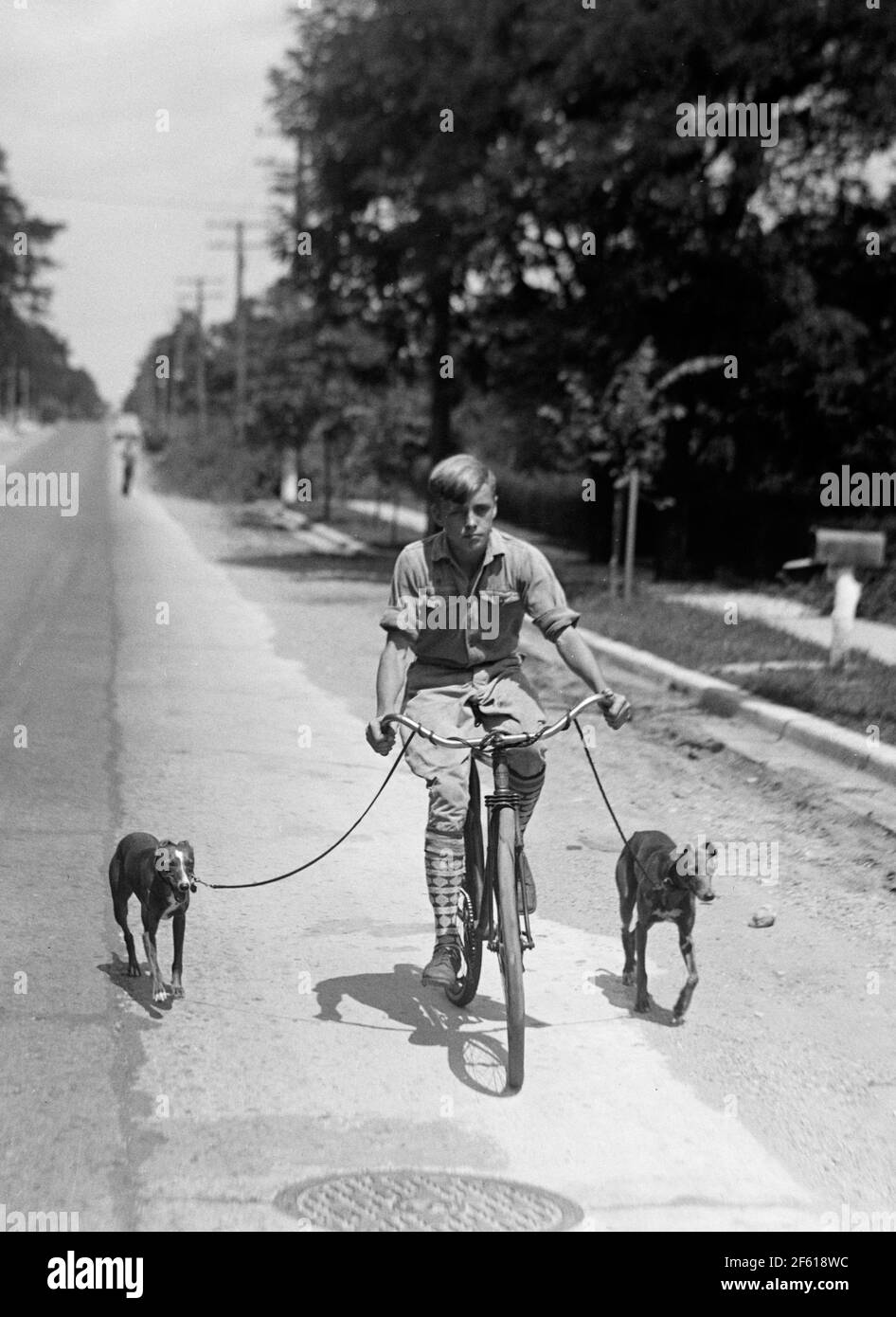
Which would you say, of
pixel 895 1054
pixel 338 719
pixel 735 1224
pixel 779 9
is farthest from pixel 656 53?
pixel 735 1224

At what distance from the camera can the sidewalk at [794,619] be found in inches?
641

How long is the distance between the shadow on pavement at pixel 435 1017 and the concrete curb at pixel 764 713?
4.75 meters

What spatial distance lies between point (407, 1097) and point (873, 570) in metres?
16.7

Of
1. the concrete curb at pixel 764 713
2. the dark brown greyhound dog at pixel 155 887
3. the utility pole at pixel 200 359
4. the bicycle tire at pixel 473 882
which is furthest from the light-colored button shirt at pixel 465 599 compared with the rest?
the utility pole at pixel 200 359

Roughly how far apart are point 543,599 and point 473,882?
0.91 m

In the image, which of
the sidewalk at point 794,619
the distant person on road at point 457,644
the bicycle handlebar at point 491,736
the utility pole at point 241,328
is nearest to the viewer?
the bicycle handlebar at point 491,736

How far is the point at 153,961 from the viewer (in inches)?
231

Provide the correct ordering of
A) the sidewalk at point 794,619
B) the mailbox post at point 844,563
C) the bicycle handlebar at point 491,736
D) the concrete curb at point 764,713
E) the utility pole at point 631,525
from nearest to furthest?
the bicycle handlebar at point 491,736 < the concrete curb at point 764,713 < the mailbox post at point 844,563 < the sidewalk at point 794,619 < the utility pole at point 631,525

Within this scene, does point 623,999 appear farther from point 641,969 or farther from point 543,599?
point 543,599

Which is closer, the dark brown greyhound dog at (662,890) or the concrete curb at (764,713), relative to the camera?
the dark brown greyhound dog at (662,890)

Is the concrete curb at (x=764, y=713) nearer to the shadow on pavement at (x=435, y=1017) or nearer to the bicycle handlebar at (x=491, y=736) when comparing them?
the shadow on pavement at (x=435, y=1017)

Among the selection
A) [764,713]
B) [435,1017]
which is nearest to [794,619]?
[764,713]

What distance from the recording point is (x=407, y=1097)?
5.15m

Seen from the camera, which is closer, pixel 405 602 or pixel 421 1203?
pixel 421 1203
